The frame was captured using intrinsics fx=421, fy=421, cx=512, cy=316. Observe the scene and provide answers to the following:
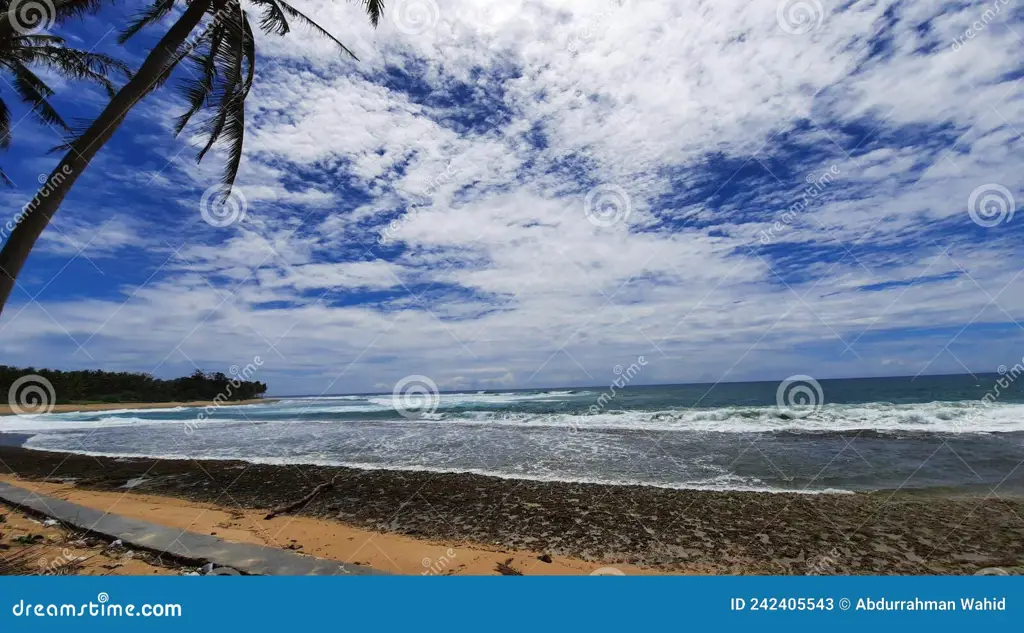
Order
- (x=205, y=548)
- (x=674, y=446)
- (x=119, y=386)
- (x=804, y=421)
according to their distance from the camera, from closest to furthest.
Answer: (x=205, y=548) < (x=674, y=446) < (x=804, y=421) < (x=119, y=386)

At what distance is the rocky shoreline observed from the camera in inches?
216

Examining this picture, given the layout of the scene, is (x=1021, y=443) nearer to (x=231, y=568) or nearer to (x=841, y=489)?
(x=841, y=489)

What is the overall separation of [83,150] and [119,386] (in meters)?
73.9

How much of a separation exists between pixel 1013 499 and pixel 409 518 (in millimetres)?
11051

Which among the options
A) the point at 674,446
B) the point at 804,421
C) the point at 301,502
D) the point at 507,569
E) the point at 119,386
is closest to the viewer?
the point at 507,569

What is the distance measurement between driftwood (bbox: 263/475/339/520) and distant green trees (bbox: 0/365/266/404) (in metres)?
47.3

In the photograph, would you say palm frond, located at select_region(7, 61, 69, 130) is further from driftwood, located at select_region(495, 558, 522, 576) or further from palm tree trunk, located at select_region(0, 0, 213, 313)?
driftwood, located at select_region(495, 558, 522, 576)

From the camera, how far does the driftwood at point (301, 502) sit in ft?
24.9

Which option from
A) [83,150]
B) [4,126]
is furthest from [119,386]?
[83,150]

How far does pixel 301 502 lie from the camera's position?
8.17 metres

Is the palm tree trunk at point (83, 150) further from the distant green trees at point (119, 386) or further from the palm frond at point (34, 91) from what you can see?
the distant green trees at point (119, 386)

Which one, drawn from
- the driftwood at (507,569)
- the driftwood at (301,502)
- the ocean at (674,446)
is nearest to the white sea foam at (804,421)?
the ocean at (674,446)

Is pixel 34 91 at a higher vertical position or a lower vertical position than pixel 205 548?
higher

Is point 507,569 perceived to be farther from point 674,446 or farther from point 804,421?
point 804,421
